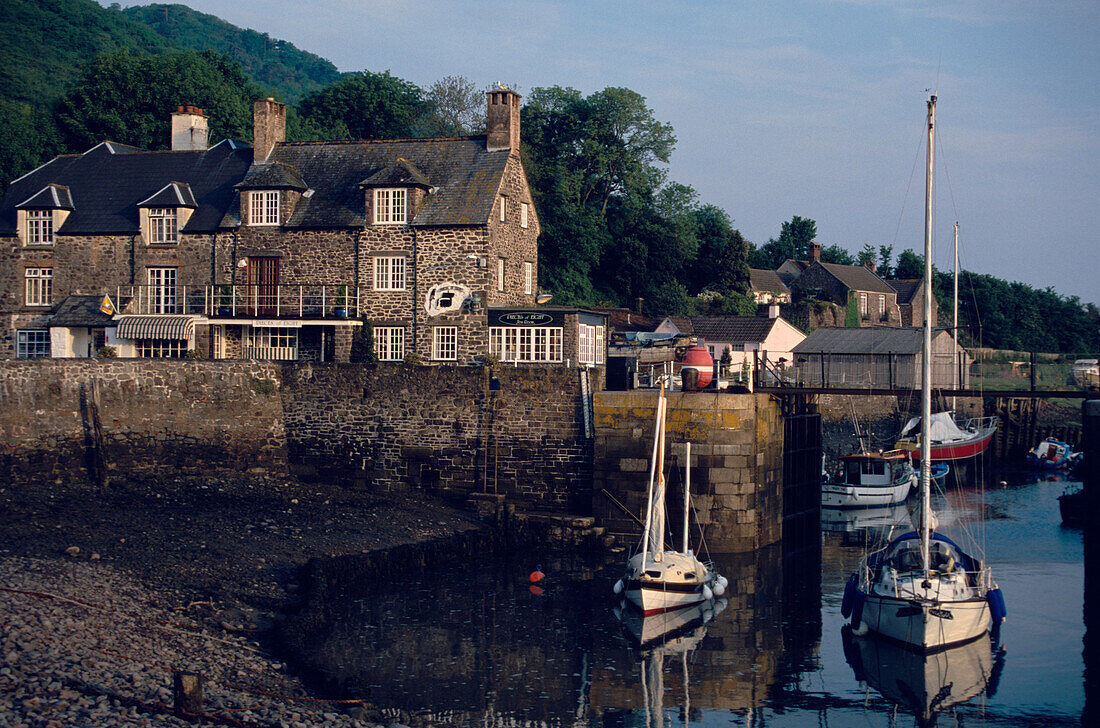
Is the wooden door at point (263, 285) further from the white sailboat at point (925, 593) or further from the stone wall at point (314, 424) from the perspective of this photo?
the white sailboat at point (925, 593)

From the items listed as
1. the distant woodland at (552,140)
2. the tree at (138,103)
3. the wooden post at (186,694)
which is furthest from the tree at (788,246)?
the wooden post at (186,694)

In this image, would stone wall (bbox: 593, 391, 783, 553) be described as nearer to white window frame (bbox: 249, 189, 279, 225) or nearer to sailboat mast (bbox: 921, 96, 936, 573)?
sailboat mast (bbox: 921, 96, 936, 573)

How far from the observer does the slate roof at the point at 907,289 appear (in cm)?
9331

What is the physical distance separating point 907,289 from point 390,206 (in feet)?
214

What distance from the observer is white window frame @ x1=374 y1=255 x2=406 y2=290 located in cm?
4216

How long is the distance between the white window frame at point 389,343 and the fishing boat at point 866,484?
19510 millimetres

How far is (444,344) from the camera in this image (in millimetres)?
41531

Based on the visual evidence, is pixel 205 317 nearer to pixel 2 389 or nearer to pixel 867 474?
pixel 2 389

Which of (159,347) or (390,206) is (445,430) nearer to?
(390,206)

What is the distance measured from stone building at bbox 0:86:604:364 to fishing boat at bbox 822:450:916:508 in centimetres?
1295

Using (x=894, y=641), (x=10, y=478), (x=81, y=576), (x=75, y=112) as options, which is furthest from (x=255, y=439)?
(x=75, y=112)

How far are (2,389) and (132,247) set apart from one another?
9986mm

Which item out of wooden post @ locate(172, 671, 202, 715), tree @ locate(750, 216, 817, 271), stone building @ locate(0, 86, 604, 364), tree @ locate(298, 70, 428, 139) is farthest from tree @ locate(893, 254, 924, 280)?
wooden post @ locate(172, 671, 202, 715)

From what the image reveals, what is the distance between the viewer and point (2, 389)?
122 ft
